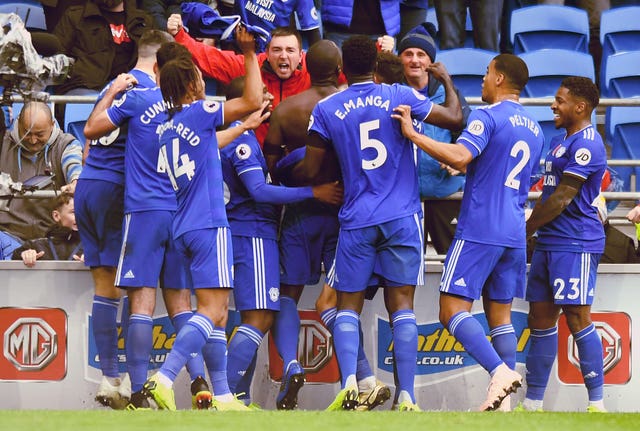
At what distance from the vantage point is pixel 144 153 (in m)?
6.57

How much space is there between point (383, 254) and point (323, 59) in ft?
3.65

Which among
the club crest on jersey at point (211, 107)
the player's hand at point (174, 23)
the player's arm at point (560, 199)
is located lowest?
the player's arm at point (560, 199)

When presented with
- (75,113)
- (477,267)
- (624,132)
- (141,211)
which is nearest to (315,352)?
(477,267)

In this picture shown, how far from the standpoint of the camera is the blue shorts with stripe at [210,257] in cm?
618

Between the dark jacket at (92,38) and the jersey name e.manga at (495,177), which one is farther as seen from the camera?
the dark jacket at (92,38)

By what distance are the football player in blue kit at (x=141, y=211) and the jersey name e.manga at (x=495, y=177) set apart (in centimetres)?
156

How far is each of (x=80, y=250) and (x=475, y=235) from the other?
2509mm

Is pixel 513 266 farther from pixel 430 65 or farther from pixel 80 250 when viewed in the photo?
pixel 80 250

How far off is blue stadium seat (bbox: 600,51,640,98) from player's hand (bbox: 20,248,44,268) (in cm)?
489

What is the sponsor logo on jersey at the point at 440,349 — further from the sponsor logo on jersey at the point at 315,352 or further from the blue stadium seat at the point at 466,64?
the blue stadium seat at the point at 466,64

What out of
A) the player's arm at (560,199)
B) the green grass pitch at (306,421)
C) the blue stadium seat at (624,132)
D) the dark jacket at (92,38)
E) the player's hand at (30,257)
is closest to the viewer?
the green grass pitch at (306,421)

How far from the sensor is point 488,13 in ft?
32.6

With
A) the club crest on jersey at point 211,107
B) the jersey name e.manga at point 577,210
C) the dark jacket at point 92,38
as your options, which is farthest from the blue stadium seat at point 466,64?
the club crest on jersey at point 211,107

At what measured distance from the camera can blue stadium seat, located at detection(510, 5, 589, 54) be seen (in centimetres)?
1026
